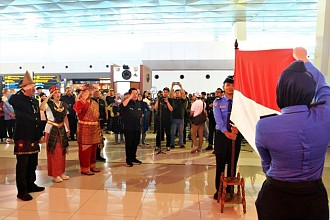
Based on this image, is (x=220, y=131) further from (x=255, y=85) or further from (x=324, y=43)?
(x=324, y=43)

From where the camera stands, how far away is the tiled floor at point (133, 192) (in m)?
2.94

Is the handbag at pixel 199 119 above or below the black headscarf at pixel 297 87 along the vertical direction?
below

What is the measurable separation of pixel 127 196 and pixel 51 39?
12.4m

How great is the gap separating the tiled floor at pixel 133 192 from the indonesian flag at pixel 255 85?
3.53 feet

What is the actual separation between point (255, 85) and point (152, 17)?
7689 mm

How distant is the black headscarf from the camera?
1277mm

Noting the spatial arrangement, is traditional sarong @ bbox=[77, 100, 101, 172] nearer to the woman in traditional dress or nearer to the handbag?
the woman in traditional dress

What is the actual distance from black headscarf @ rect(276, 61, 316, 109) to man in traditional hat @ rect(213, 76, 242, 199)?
1809 mm

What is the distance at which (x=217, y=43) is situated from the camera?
1183 cm

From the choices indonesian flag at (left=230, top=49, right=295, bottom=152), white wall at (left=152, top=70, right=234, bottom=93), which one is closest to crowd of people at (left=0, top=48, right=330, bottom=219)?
indonesian flag at (left=230, top=49, right=295, bottom=152)

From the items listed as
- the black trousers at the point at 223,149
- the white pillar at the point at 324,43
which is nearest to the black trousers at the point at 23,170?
the black trousers at the point at 223,149

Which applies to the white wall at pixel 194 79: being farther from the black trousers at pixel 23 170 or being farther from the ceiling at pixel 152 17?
the black trousers at pixel 23 170

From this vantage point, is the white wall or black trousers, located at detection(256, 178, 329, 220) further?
the white wall

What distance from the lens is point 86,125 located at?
4.28 m
